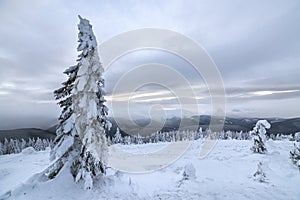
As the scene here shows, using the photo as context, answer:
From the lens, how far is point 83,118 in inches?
460

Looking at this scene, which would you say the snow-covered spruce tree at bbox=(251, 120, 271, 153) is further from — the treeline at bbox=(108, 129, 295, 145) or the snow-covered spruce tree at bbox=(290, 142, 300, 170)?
the treeline at bbox=(108, 129, 295, 145)

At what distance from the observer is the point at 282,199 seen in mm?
11945

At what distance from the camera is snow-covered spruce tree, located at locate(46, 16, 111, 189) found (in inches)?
449

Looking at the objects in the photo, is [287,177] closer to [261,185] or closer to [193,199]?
[261,185]

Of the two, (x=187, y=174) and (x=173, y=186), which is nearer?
(x=173, y=186)

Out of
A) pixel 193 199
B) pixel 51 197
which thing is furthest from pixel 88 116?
pixel 193 199

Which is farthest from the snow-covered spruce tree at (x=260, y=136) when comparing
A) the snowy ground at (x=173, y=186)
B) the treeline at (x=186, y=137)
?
the treeline at (x=186, y=137)

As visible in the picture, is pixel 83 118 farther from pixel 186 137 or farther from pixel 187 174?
pixel 186 137

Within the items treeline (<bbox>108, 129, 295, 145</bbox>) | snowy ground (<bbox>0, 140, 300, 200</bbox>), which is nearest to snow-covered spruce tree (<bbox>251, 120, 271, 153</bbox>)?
snowy ground (<bbox>0, 140, 300, 200</bbox>)

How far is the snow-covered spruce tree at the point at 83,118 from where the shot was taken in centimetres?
1141

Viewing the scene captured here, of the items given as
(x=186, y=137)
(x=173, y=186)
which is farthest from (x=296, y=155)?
(x=186, y=137)

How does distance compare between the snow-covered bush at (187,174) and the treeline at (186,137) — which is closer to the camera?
the snow-covered bush at (187,174)

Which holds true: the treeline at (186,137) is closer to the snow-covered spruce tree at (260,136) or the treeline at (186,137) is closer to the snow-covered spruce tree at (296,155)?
the snow-covered spruce tree at (260,136)

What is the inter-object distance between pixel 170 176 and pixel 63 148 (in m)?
9.43
